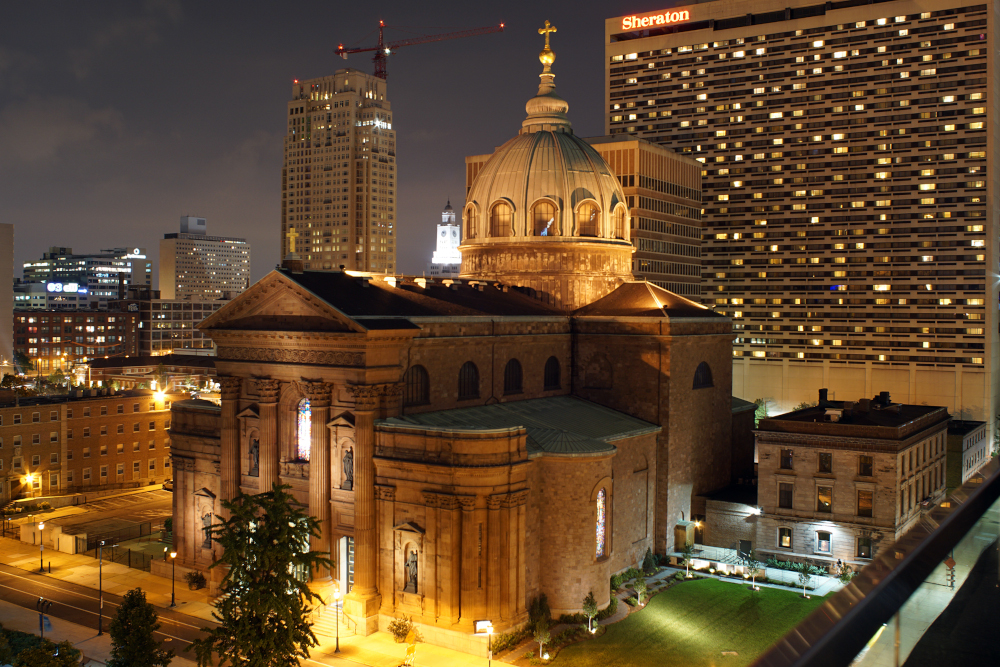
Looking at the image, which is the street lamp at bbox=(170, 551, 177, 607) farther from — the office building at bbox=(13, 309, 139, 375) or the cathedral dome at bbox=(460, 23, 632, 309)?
the office building at bbox=(13, 309, 139, 375)

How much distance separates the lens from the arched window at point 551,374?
67.6m

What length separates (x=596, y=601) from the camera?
172ft

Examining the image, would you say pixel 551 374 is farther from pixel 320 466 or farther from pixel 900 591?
pixel 900 591

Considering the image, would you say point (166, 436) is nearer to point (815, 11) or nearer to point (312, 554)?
point (312, 554)

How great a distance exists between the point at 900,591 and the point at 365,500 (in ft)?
156

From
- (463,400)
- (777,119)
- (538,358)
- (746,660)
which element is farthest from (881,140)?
(746,660)

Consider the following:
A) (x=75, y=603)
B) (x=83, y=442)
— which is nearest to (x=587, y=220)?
(x=75, y=603)

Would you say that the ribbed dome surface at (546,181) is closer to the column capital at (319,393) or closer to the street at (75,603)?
the column capital at (319,393)

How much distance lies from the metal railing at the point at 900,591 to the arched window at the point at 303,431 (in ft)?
168

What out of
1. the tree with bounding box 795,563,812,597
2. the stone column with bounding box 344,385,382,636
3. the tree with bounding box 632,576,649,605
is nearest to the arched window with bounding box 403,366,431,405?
the stone column with bounding box 344,385,382,636

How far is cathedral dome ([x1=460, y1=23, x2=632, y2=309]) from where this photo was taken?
72625mm

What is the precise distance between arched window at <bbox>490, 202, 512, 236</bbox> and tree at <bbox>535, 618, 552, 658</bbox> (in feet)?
116

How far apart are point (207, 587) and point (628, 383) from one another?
1287 inches

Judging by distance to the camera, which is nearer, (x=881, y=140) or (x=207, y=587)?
(x=207, y=587)
